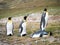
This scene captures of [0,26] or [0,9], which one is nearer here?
[0,26]

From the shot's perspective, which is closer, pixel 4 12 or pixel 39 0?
pixel 4 12

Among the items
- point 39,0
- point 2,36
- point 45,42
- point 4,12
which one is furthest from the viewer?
point 39,0

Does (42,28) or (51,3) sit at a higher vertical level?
(51,3)

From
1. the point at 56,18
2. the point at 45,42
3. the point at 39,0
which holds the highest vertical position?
the point at 39,0

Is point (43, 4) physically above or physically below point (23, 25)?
above

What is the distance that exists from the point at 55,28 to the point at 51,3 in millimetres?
5534

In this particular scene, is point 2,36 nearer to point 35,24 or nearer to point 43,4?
point 35,24

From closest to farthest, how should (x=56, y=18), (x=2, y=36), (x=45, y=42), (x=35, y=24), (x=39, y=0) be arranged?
(x=45, y=42) → (x=2, y=36) → (x=35, y=24) → (x=56, y=18) → (x=39, y=0)

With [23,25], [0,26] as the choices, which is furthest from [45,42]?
[0,26]

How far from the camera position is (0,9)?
15.4m

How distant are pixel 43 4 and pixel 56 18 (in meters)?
3.61

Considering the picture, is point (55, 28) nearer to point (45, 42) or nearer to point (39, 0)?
point (45, 42)

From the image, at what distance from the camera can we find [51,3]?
15.7 meters

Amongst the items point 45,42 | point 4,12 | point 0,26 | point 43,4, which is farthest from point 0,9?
point 45,42
